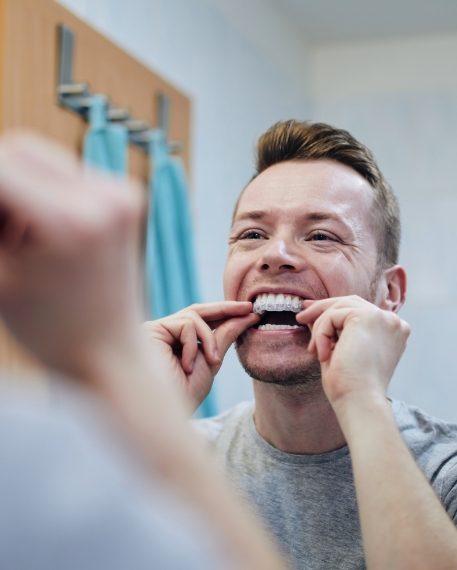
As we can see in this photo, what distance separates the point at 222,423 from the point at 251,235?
0.35 meters

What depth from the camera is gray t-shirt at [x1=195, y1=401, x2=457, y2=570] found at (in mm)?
1145

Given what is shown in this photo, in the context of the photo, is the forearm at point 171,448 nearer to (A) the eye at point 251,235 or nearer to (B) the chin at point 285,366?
(B) the chin at point 285,366

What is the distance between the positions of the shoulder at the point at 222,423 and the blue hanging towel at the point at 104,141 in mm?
628

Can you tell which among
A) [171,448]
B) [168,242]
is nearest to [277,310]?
[168,242]

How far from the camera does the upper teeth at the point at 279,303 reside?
132 centimetres

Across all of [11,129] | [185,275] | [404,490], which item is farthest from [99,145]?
[404,490]

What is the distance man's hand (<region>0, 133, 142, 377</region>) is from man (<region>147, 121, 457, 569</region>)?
0.76 meters

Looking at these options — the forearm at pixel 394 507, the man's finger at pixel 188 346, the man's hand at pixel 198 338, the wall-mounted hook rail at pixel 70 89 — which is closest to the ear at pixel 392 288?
the man's hand at pixel 198 338

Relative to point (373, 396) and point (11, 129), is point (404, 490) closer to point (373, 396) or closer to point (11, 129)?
point (373, 396)

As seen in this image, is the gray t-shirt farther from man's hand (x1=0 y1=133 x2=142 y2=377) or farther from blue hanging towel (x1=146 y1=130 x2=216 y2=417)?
man's hand (x1=0 y1=133 x2=142 y2=377)

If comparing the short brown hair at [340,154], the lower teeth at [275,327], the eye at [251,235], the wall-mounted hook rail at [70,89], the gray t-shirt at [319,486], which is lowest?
the gray t-shirt at [319,486]

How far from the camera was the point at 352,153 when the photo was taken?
1425mm

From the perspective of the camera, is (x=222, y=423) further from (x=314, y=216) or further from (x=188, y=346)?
(x=314, y=216)

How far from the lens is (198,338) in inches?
52.3
